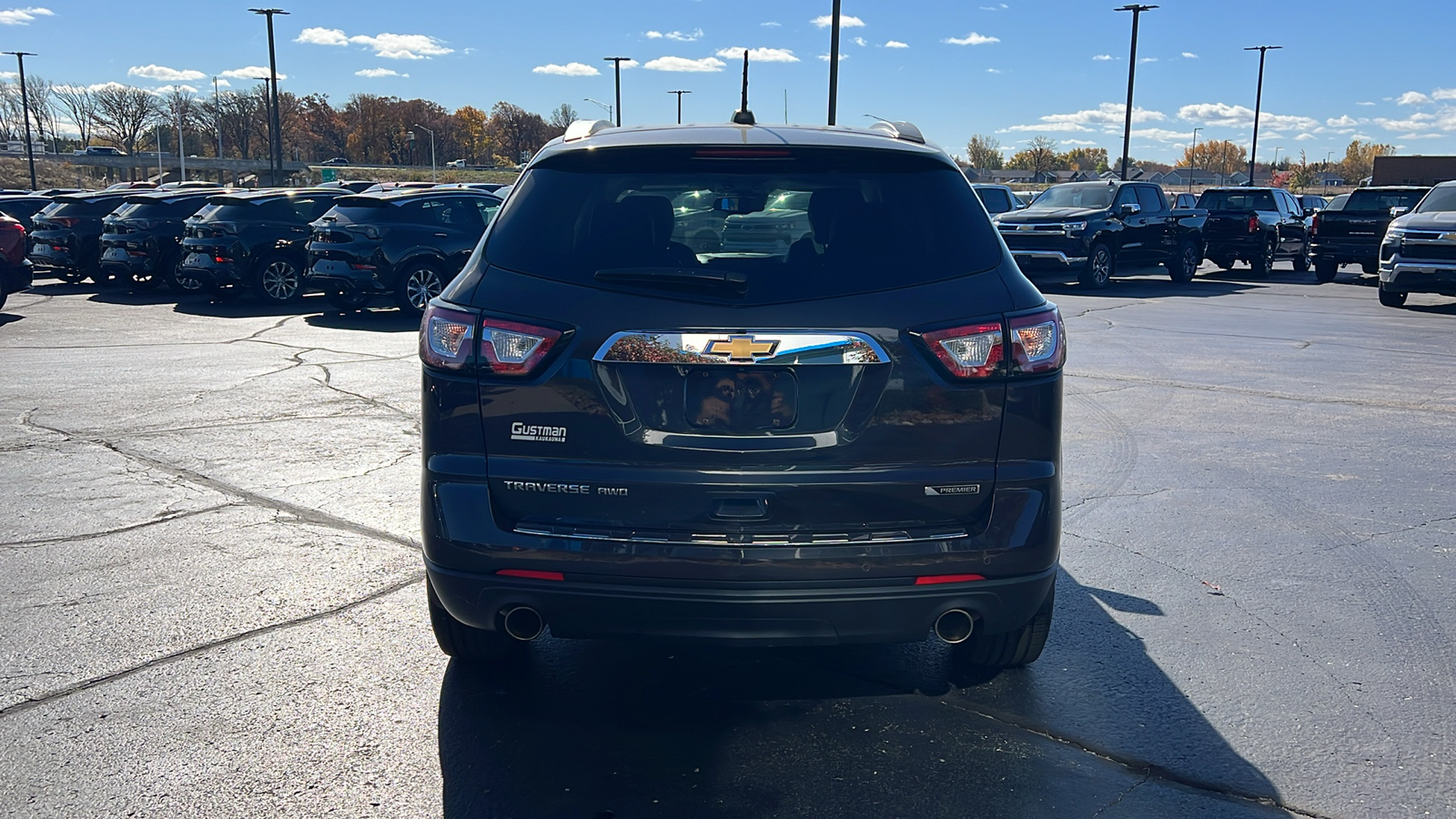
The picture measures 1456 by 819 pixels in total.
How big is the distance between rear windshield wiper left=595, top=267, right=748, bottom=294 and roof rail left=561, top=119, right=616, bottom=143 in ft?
2.38

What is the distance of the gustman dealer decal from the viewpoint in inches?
125

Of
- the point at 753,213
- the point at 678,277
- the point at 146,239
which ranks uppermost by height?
the point at 753,213

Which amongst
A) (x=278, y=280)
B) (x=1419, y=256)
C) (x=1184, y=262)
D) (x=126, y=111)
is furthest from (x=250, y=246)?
(x=126, y=111)

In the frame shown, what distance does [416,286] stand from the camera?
16.0 metres

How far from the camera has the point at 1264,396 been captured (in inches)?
383

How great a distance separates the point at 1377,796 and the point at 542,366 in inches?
101

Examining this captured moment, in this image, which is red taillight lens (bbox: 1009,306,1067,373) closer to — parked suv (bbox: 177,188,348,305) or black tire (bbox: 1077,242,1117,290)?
parked suv (bbox: 177,188,348,305)

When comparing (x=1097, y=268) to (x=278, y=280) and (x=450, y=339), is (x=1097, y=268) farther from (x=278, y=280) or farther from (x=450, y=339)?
(x=450, y=339)

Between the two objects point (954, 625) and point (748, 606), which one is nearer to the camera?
point (748, 606)

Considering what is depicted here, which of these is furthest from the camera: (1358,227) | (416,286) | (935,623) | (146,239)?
(1358,227)

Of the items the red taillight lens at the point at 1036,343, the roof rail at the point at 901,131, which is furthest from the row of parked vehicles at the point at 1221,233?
the red taillight lens at the point at 1036,343

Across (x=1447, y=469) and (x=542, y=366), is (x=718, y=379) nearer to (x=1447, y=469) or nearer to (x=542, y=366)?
(x=542, y=366)

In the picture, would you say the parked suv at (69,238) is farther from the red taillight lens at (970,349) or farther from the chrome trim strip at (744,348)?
the red taillight lens at (970,349)

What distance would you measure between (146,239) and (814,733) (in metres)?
19.0
